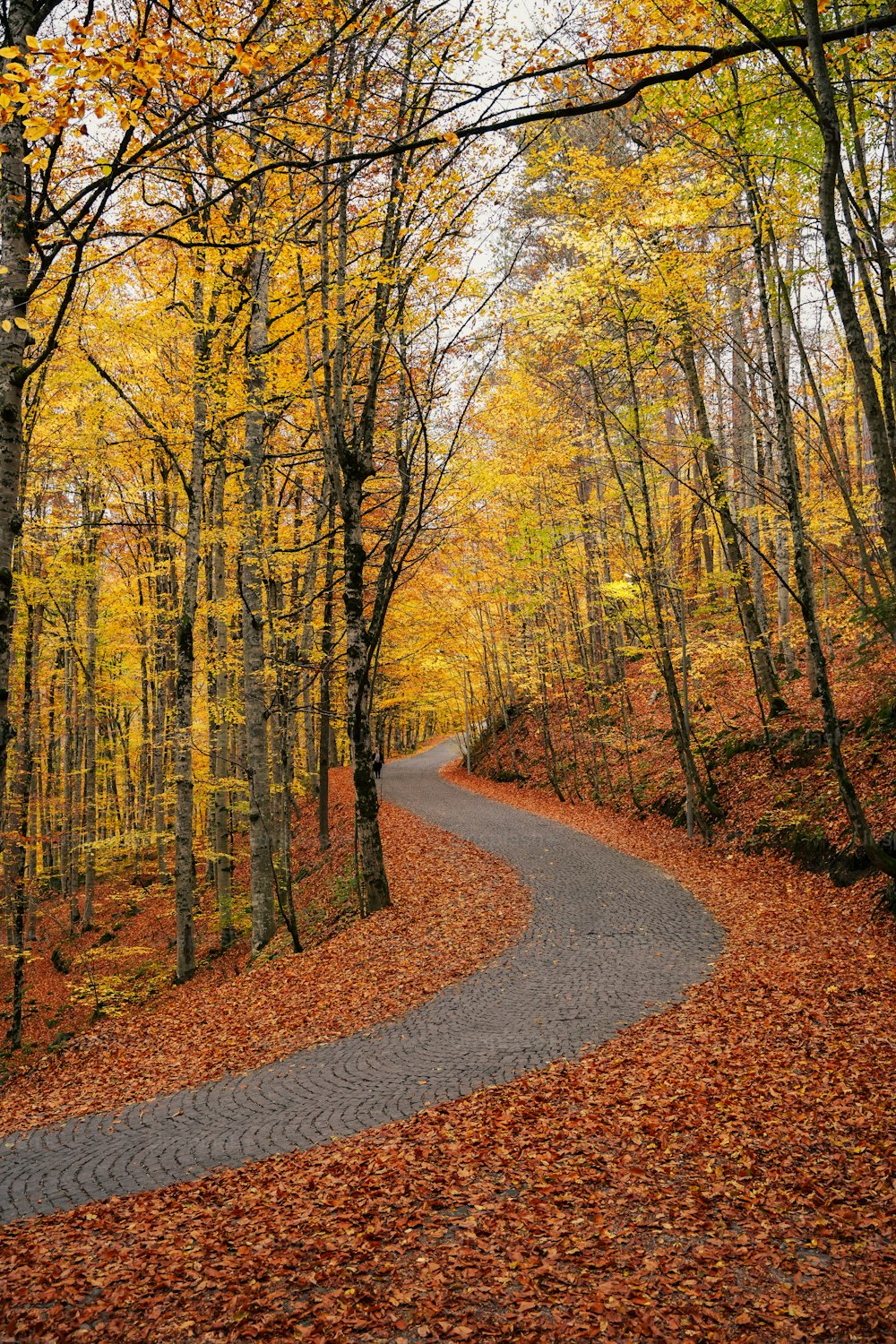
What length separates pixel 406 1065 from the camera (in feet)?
19.6

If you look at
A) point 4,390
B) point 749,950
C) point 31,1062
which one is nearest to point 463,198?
point 4,390

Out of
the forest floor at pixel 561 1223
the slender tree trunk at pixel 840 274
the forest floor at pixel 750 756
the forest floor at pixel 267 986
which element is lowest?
the forest floor at pixel 267 986

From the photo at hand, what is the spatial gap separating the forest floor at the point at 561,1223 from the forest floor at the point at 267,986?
8.85 feet

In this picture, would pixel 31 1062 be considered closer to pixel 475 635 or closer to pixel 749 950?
pixel 749 950

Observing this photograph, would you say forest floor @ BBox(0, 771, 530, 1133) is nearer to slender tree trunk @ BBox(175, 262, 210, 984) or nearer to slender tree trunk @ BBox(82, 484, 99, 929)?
slender tree trunk @ BBox(175, 262, 210, 984)

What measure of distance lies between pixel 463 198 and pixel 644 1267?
9.89m

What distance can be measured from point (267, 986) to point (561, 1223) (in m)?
6.27

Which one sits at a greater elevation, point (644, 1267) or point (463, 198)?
point (463, 198)

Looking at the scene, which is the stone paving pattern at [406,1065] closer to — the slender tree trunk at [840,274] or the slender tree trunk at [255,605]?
the slender tree trunk at [255,605]

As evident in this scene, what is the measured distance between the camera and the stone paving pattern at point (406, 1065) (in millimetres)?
5016

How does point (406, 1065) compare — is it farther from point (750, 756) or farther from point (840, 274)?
point (750, 756)

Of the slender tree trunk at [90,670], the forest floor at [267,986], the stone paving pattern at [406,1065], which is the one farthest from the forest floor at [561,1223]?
the slender tree trunk at [90,670]

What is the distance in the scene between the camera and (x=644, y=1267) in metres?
3.13

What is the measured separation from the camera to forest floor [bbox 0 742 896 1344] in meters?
2.95
